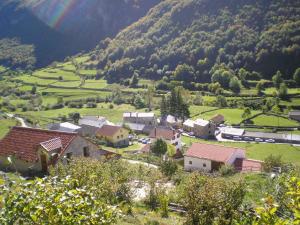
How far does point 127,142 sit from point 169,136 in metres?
10.4

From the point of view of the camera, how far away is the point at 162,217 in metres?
21.3

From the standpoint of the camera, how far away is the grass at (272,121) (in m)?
103

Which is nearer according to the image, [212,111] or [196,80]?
[212,111]

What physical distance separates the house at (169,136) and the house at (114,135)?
21.0 feet

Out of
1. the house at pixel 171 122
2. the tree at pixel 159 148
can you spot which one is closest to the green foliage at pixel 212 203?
the tree at pixel 159 148

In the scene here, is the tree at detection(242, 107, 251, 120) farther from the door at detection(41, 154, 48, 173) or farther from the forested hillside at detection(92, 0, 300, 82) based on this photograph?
the door at detection(41, 154, 48, 173)

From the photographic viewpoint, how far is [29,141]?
30312 mm

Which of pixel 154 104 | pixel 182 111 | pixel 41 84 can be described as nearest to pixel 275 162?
pixel 182 111

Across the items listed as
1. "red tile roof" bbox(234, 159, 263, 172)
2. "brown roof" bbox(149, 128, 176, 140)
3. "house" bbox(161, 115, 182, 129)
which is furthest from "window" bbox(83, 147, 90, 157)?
"house" bbox(161, 115, 182, 129)

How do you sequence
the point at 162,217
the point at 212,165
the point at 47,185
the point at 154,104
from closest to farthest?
1. the point at 47,185
2. the point at 162,217
3. the point at 212,165
4. the point at 154,104

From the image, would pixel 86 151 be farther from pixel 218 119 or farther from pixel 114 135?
pixel 218 119

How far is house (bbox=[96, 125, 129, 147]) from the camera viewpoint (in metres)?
88.3

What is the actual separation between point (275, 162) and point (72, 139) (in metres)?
26.1

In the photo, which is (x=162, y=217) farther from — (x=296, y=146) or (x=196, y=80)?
(x=196, y=80)
